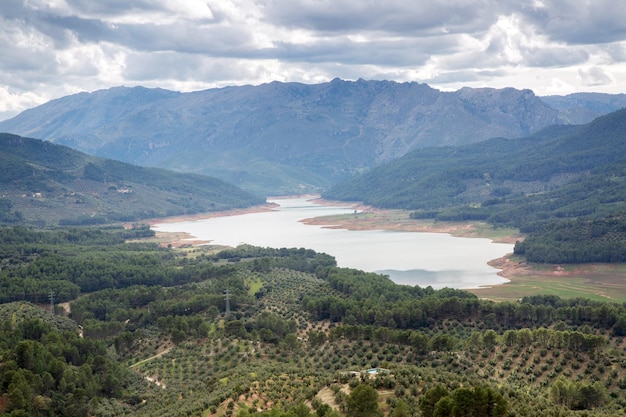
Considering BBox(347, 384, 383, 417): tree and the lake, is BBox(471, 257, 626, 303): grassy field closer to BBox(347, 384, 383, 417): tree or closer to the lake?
the lake

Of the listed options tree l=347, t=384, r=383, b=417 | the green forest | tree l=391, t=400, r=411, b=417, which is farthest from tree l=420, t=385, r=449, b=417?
tree l=347, t=384, r=383, b=417

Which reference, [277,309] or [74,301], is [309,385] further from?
[74,301]

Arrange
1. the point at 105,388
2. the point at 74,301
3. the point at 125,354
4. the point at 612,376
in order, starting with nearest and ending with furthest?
the point at 612,376 → the point at 105,388 → the point at 125,354 → the point at 74,301

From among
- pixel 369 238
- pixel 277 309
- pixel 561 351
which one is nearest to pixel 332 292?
pixel 277 309

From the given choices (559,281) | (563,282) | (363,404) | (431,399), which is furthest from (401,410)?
(559,281)

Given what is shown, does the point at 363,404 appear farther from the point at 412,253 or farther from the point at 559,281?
the point at 412,253

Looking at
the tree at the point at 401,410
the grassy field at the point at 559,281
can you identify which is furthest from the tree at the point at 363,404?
the grassy field at the point at 559,281
